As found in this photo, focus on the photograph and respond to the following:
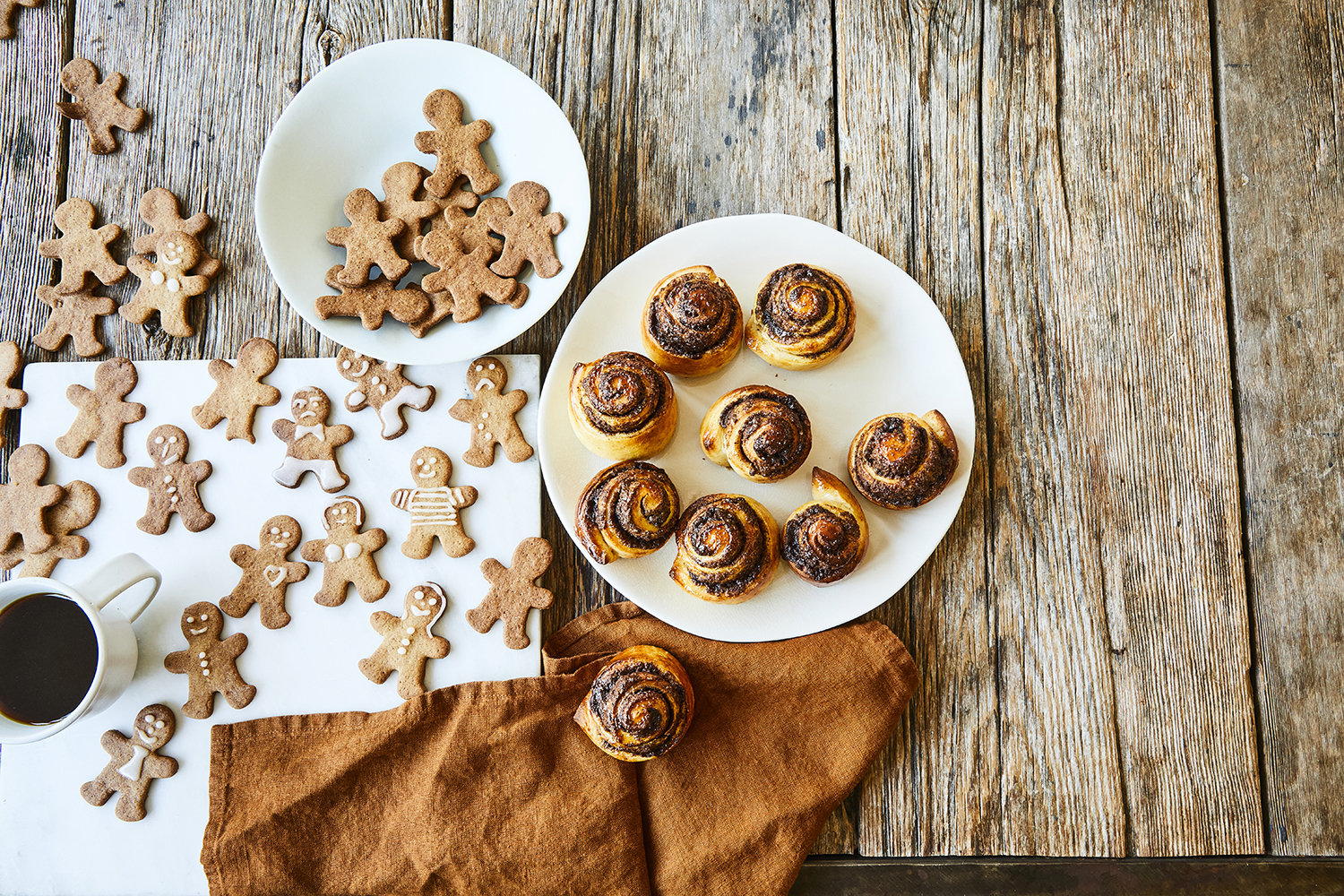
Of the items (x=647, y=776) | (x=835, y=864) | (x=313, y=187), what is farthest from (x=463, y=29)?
(x=835, y=864)

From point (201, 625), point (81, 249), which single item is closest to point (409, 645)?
point (201, 625)

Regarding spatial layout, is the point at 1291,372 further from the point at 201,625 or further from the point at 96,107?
the point at 96,107

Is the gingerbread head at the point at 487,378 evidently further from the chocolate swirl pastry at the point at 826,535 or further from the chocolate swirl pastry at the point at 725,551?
the chocolate swirl pastry at the point at 826,535

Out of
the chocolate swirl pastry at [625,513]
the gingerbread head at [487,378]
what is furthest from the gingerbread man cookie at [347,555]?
the chocolate swirl pastry at [625,513]

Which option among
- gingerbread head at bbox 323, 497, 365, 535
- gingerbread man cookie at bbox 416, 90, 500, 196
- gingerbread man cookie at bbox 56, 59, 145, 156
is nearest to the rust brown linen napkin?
gingerbread head at bbox 323, 497, 365, 535

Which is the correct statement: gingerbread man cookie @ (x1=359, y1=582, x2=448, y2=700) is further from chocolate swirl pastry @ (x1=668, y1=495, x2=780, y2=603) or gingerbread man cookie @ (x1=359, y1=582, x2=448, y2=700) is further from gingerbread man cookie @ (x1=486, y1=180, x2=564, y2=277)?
gingerbread man cookie @ (x1=486, y1=180, x2=564, y2=277)

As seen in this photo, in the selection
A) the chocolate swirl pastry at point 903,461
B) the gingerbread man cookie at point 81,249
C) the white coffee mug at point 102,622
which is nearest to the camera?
the white coffee mug at point 102,622
